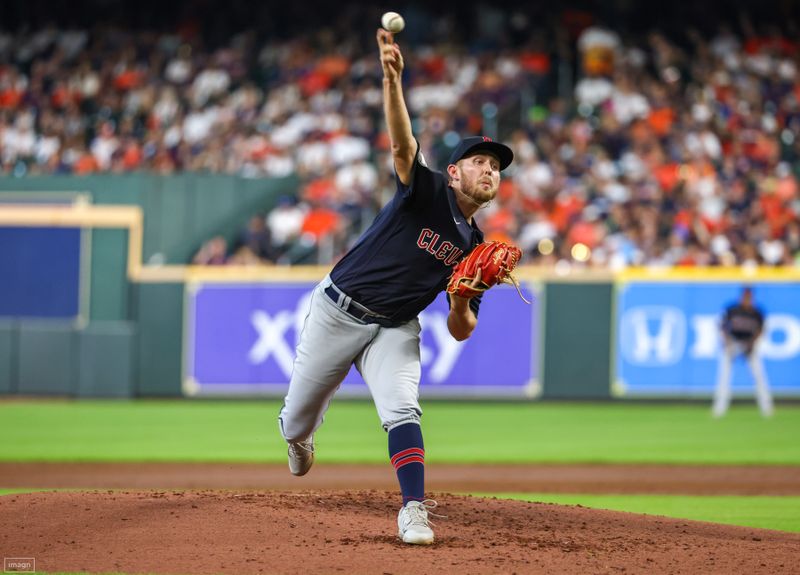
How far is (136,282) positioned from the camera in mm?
18312

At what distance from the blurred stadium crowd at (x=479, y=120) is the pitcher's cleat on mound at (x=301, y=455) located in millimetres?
11059

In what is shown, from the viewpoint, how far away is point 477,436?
13500mm

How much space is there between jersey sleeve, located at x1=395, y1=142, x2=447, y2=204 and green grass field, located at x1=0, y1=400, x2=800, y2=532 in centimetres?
329

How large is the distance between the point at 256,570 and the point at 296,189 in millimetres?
14609

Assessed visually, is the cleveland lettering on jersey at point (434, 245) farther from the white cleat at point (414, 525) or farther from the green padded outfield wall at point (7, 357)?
the green padded outfield wall at point (7, 357)

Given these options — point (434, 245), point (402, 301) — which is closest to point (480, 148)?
point (434, 245)

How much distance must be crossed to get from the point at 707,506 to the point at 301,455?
338cm

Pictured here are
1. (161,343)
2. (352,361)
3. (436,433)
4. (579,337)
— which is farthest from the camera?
(161,343)

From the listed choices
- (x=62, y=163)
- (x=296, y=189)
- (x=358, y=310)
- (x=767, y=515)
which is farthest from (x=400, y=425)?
(x=62, y=163)

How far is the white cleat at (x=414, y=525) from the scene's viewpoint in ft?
18.4

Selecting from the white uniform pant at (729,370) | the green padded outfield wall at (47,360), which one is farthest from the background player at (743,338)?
the green padded outfield wall at (47,360)

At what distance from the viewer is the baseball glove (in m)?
5.69

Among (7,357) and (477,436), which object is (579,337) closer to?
(477,436)

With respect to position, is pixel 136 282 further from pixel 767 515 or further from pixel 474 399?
pixel 767 515
